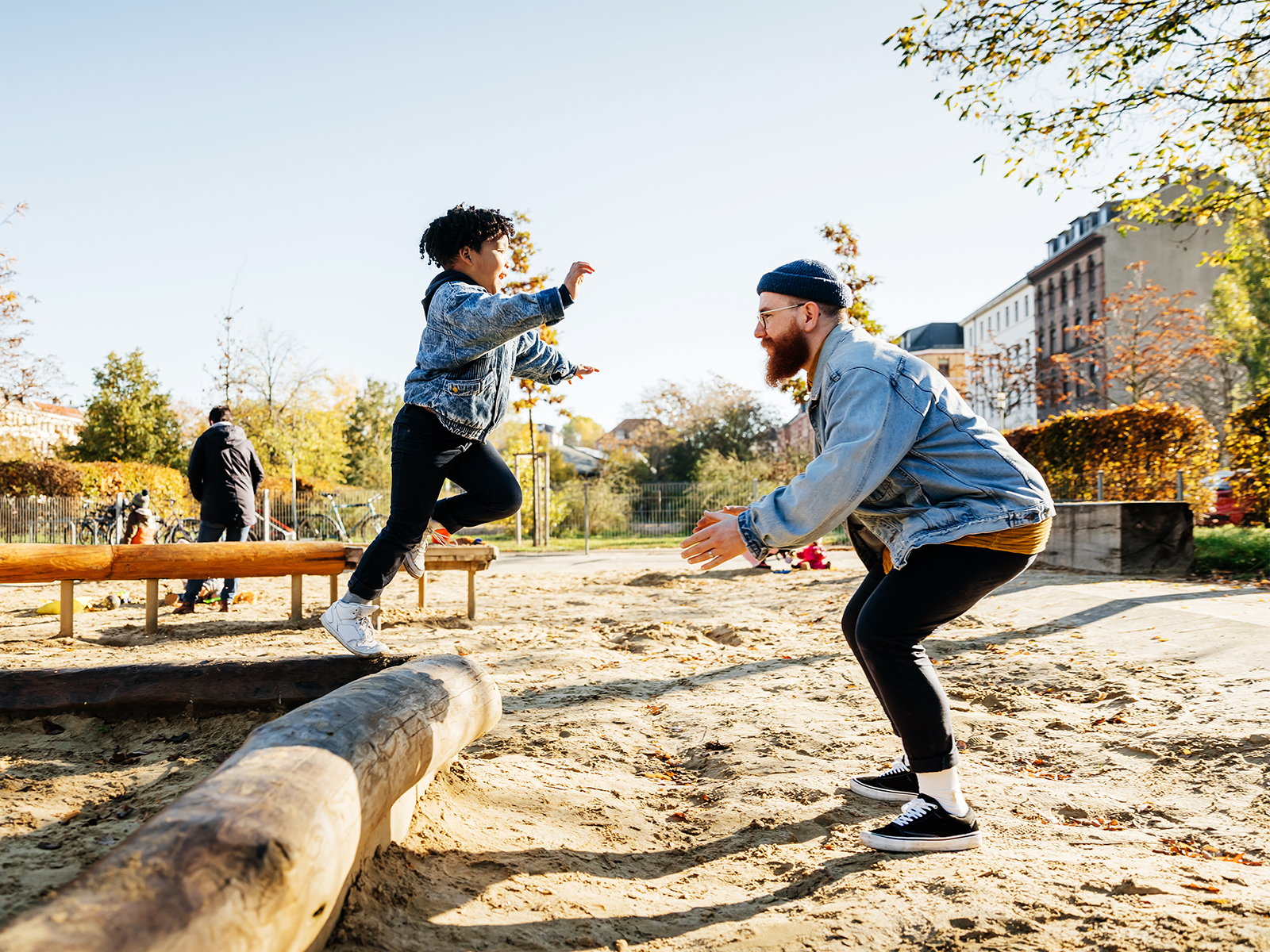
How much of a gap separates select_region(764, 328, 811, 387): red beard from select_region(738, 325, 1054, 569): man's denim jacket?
12 cm

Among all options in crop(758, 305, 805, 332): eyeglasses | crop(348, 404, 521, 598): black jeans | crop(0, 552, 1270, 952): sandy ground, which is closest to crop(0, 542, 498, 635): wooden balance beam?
crop(0, 552, 1270, 952): sandy ground

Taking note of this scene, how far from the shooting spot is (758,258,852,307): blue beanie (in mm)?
2824

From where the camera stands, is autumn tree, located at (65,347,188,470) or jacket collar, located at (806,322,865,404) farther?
autumn tree, located at (65,347,188,470)

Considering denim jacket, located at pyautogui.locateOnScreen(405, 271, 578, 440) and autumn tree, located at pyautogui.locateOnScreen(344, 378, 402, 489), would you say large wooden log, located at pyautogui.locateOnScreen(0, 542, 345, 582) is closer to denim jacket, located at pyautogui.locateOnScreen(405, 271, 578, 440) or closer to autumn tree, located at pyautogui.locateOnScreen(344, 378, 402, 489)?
denim jacket, located at pyautogui.locateOnScreen(405, 271, 578, 440)

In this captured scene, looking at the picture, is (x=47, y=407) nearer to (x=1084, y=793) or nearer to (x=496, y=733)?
(x=496, y=733)

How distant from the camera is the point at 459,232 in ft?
13.2

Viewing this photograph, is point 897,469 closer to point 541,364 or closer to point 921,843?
point 921,843

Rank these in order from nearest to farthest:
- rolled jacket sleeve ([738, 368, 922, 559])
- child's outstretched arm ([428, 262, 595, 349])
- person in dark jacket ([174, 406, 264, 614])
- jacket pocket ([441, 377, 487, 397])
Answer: rolled jacket sleeve ([738, 368, 922, 559]), child's outstretched arm ([428, 262, 595, 349]), jacket pocket ([441, 377, 487, 397]), person in dark jacket ([174, 406, 264, 614])

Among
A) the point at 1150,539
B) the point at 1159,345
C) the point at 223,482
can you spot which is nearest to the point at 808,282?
the point at 223,482

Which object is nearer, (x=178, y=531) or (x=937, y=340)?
(x=178, y=531)

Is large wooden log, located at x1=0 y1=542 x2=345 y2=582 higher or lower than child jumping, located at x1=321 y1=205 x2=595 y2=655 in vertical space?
lower

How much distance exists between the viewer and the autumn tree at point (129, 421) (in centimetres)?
3562

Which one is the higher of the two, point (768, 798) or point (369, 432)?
point (369, 432)

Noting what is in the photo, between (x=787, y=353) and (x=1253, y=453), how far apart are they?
10373mm
